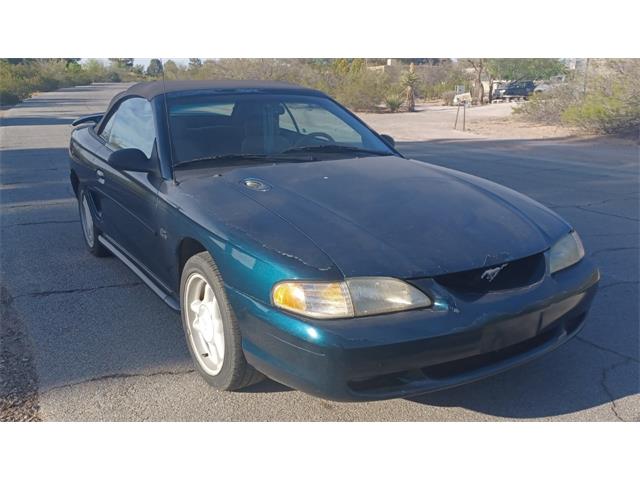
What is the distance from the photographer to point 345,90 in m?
33.4

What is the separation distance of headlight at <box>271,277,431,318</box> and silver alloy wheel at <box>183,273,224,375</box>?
1.97 feet

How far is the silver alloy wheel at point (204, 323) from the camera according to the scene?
311cm

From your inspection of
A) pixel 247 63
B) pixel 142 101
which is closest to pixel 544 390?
pixel 142 101

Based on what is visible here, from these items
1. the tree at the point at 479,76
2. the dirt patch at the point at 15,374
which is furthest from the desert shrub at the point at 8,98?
the dirt patch at the point at 15,374

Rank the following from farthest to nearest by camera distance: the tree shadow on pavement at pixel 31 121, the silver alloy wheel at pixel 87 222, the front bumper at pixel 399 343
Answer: the tree shadow on pavement at pixel 31 121 < the silver alloy wheel at pixel 87 222 < the front bumper at pixel 399 343

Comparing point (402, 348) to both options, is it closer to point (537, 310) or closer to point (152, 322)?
point (537, 310)

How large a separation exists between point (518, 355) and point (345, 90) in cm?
3180

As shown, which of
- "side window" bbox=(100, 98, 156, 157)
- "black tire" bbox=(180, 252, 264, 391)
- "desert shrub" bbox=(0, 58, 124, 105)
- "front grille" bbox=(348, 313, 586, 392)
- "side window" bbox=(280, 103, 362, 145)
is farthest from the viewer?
"desert shrub" bbox=(0, 58, 124, 105)

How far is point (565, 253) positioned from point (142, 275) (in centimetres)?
261

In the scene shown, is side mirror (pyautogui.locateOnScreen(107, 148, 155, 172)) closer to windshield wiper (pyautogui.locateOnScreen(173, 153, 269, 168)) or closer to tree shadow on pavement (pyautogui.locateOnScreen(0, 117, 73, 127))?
windshield wiper (pyautogui.locateOnScreen(173, 153, 269, 168))

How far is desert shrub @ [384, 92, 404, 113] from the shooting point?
32.4 m

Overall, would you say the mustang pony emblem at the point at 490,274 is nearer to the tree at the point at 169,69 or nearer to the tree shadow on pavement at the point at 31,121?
the tree at the point at 169,69

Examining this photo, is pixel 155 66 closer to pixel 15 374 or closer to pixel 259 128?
pixel 259 128

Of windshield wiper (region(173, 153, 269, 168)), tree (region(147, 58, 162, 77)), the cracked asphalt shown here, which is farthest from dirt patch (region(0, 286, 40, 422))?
tree (region(147, 58, 162, 77))
